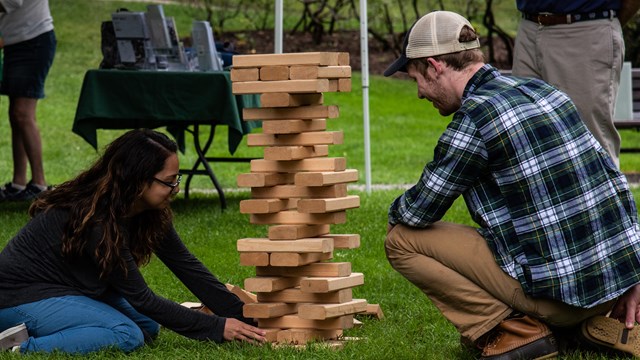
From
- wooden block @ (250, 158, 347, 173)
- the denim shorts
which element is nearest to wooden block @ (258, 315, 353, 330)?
wooden block @ (250, 158, 347, 173)

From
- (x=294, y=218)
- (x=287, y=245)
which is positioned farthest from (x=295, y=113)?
(x=287, y=245)

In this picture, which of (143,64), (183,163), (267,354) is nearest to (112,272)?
(267,354)

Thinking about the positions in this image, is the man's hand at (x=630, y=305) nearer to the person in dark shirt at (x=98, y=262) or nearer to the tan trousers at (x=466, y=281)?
the tan trousers at (x=466, y=281)

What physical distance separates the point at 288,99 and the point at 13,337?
1444 millimetres

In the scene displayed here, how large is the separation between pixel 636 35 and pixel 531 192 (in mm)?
14043

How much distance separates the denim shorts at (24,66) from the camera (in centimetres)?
970

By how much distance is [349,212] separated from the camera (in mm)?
9148

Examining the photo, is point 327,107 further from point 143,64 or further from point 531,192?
point 143,64

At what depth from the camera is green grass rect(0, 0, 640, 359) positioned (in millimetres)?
5023

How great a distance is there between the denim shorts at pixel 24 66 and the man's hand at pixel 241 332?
5145 millimetres

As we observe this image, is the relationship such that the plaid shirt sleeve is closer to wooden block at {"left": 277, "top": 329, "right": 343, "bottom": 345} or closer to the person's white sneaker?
wooden block at {"left": 277, "top": 329, "right": 343, "bottom": 345}

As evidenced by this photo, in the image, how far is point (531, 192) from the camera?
4.49 meters

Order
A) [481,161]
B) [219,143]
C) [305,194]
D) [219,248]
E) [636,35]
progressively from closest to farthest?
[481,161] < [305,194] < [219,248] < [219,143] < [636,35]

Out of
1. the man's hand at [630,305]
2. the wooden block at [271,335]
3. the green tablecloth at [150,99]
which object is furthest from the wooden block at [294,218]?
the green tablecloth at [150,99]
